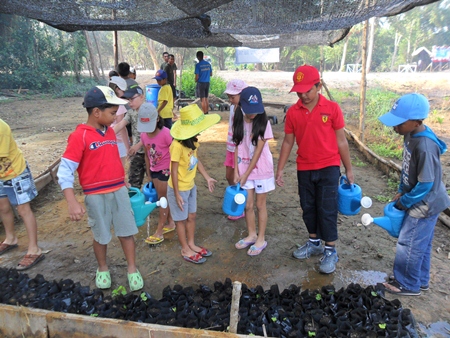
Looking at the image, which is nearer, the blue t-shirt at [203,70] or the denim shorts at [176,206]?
the denim shorts at [176,206]

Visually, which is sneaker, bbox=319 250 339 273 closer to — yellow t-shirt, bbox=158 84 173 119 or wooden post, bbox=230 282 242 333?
wooden post, bbox=230 282 242 333

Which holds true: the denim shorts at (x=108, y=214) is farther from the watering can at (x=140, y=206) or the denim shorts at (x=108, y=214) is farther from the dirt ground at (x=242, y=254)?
the dirt ground at (x=242, y=254)

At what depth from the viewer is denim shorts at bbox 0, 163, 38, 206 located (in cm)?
315

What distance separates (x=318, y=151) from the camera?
290 centimetres

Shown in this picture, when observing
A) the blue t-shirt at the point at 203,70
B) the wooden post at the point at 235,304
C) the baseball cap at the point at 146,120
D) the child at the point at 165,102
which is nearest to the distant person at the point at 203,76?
the blue t-shirt at the point at 203,70

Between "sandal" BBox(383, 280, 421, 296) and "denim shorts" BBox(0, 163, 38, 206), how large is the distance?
3.35m

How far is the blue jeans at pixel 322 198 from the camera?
2961 millimetres

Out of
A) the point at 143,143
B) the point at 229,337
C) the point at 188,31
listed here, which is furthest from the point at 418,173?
the point at 188,31

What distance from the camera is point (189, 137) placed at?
9.41 feet

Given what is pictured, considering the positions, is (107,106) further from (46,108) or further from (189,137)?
(46,108)

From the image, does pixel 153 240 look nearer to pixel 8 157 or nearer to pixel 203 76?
pixel 8 157

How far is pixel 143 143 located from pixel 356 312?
8.11ft

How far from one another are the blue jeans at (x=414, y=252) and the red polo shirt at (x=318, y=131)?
0.77 m

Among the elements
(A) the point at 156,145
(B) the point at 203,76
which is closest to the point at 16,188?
(A) the point at 156,145
